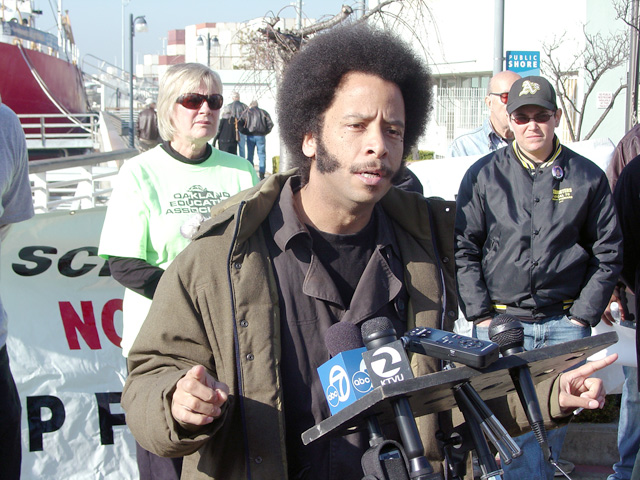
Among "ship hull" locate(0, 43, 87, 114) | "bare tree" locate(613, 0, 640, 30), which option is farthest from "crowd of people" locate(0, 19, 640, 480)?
"ship hull" locate(0, 43, 87, 114)

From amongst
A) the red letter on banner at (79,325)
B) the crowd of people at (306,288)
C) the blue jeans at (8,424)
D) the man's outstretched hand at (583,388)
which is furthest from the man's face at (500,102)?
the blue jeans at (8,424)

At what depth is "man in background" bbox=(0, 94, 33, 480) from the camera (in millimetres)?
3377

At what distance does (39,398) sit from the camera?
15.2ft

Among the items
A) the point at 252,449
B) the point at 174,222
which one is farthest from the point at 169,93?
the point at 252,449

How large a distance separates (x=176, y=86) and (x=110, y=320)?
5.55 ft

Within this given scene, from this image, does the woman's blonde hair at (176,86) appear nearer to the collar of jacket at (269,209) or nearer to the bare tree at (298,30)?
the collar of jacket at (269,209)

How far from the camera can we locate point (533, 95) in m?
4.19

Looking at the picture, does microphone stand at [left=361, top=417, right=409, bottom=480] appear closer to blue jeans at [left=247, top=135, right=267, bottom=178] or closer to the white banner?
the white banner

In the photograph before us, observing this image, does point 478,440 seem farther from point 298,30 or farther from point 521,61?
point 521,61

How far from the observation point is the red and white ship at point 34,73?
23875 mm

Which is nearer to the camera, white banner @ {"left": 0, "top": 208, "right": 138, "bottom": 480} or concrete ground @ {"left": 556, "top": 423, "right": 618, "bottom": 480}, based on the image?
white banner @ {"left": 0, "top": 208, "right": 138, "bottom": 480}

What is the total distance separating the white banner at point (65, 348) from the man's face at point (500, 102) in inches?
113

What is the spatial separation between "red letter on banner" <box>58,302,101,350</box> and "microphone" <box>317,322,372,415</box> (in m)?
3.14

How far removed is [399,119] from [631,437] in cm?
317
